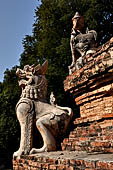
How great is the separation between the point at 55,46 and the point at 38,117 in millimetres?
13111

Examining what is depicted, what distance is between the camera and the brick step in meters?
3.16

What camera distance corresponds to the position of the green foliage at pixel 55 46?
15055 millimetres

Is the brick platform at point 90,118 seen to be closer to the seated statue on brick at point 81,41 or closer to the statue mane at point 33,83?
the statue mane at point 33,83

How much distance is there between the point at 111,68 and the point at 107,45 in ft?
1.72

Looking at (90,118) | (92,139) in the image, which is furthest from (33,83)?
(92,139)

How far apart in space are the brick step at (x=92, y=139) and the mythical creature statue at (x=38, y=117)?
0.32 metres

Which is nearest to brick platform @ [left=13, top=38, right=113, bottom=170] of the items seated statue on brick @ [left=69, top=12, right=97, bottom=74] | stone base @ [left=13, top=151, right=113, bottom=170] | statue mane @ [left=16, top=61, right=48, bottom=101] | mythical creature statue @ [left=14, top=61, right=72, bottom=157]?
stone base @ [left=13, top=151, right=113, bottom=170]

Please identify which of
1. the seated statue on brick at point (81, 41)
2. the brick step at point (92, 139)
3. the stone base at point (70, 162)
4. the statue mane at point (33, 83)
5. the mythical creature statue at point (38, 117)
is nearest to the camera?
the stone base at point (70, 162)

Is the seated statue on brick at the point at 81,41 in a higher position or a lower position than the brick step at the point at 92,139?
higher

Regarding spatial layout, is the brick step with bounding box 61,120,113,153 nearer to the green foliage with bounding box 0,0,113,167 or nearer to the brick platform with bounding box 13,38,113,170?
the brick platform with bounding box 13,38,113,170

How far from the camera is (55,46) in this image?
17297 millimetres

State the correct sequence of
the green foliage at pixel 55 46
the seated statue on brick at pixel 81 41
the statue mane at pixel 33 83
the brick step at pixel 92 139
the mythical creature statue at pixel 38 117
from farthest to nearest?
the green foliage at pixel 55 46 < the seated statue on brick at pixel 81 41 < the statue mane at pixel 33 83 < the mythical creature statue at pixel 38 117 < the brick step at pixel 92 139

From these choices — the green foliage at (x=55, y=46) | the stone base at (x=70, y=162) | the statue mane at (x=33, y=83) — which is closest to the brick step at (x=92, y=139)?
the stone base at (x=70, y=162)

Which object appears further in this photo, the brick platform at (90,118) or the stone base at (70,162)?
the brick platform at (90,118)
